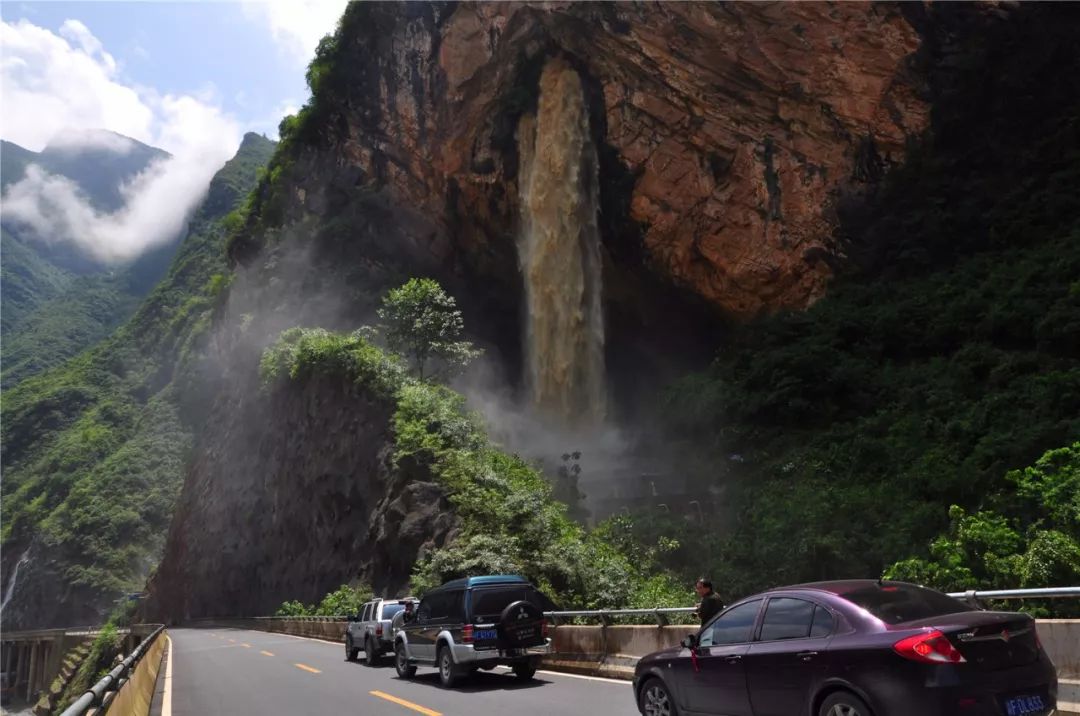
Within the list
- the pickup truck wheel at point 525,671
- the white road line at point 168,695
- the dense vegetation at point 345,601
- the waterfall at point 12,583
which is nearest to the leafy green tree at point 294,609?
the dense vegetation at point 345,601

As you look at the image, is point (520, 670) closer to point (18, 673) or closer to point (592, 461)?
point (592, 461)

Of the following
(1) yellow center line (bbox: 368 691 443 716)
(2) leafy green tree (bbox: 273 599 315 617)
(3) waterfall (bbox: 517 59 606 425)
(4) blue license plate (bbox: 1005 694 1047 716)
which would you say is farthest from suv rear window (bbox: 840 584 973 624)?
(3) waterfall (bbox: 517 59 606 425)

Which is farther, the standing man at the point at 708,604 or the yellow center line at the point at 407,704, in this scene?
the yellow center line at the point at 407,704

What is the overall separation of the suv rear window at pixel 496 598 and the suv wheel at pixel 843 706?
301 inches

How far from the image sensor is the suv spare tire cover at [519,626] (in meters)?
12.8

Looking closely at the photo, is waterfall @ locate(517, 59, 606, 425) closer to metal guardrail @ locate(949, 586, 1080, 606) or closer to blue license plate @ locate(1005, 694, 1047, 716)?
metal guardrail @ locate(949, 586, 1080, 606)

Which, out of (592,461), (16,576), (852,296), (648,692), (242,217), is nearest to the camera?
(648,692)

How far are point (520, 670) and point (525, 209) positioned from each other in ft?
105

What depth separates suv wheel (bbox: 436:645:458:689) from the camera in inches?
509

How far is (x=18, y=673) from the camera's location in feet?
221

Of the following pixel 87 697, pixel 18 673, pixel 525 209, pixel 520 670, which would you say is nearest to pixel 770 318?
pixel 525 209

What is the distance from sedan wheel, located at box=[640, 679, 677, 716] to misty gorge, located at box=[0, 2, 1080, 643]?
9724 mm

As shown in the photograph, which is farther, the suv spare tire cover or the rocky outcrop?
the rocky outcrop

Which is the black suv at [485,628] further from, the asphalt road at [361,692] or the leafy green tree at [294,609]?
the leafy green tree at [294,609]
